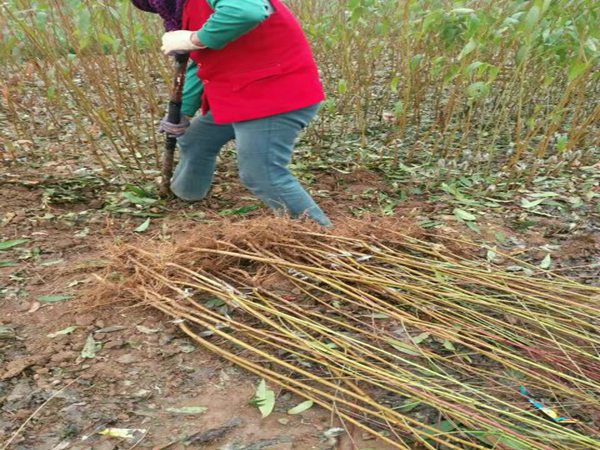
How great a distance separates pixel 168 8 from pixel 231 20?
1.35 feet

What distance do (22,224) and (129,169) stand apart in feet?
1.95

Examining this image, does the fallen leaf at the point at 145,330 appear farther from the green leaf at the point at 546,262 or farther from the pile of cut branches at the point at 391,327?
the green leaf at the point at 546,262

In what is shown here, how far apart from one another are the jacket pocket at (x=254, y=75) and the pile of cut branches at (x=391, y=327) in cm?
49

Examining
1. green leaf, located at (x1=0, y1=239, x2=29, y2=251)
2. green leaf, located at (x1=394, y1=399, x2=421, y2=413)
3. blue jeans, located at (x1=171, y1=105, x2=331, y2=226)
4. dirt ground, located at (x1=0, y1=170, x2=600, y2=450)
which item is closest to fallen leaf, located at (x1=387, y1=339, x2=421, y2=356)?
green leaf, located at (x1=394, y1=399, x2=421, y2=413)

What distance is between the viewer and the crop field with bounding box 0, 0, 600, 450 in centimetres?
128

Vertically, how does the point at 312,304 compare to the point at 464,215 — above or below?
above

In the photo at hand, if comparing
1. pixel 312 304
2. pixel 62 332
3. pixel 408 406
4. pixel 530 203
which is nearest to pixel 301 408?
pixel 408 406

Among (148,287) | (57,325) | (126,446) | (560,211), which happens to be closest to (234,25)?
(148,287)

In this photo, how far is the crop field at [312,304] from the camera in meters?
1.28

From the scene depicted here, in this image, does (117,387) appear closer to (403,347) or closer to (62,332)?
(62,332)

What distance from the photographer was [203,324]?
150cm

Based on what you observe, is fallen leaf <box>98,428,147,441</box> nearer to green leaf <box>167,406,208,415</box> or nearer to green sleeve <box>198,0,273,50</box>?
green leaf <box>167,406,208,415</box>

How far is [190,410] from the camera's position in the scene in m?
1.33

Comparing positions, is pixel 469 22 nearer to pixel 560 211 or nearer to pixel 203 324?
pixel 560 211
